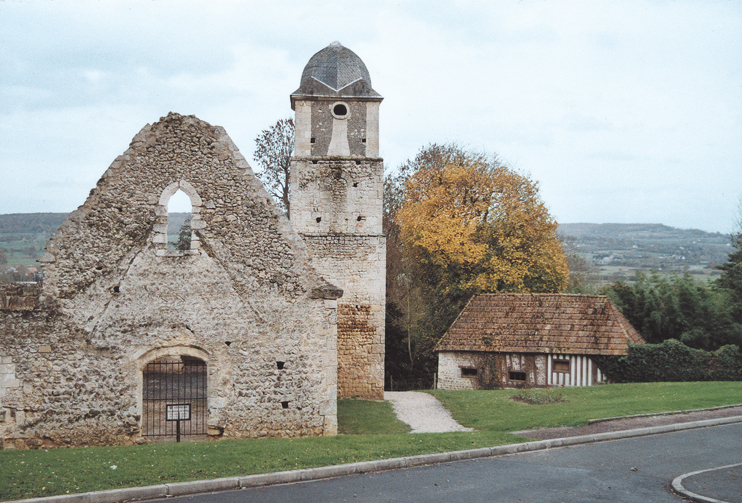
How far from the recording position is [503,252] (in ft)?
93.5

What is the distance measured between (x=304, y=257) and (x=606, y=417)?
23.5 feet

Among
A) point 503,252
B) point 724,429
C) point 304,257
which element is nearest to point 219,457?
point 304,257

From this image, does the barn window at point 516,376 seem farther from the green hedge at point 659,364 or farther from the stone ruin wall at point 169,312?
the stone ruin wall at point 169,312

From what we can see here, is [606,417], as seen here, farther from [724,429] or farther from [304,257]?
[304,257]

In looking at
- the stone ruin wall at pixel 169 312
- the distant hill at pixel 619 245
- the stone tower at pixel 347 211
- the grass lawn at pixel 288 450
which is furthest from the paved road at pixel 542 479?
the distant hill at pixel 619 245

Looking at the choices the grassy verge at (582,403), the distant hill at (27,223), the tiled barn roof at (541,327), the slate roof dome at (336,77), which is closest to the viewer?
the grassy verge at (582,403)

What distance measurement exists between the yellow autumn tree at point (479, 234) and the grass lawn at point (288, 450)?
40.1 feet

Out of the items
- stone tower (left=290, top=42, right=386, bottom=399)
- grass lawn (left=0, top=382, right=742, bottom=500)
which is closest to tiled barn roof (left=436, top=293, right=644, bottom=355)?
grass lawn (left=0, top=382, right=742, bottom=500)

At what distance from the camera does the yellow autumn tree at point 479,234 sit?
28.1 meters

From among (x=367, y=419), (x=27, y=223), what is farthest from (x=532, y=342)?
(x=27, y=223)

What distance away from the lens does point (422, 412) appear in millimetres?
16328

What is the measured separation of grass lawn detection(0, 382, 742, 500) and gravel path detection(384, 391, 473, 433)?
0.35 meters

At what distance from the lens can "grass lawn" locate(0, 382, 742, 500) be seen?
332 inches

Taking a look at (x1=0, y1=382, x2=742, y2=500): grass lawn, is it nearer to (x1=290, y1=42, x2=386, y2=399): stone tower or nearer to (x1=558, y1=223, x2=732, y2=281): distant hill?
(x1=290, y1=42, x2=386, y2=399): stone tower
